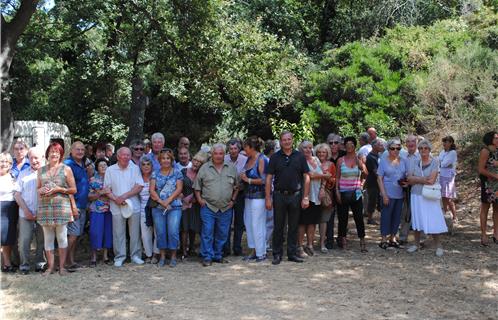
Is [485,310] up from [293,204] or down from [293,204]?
down

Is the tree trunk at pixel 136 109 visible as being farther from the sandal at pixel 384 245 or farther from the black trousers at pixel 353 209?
the sandal at pixel 384 245

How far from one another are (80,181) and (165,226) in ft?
4.09

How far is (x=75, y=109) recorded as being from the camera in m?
18.8

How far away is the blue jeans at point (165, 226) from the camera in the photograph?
7020 millimetres

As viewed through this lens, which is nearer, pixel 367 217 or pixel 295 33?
pixel 367 217

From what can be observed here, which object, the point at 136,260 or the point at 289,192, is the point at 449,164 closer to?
the point at 289,192

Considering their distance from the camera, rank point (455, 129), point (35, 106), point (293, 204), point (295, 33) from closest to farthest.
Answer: point (293, 204), point (455, 129), point (35, 106), point (295, 33)

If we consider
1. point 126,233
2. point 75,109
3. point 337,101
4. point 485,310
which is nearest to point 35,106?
point 75,109

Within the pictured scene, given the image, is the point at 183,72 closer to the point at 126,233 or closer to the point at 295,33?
A: the point at 126,233

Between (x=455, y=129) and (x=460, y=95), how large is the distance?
888 mm

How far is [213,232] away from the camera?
7234mm

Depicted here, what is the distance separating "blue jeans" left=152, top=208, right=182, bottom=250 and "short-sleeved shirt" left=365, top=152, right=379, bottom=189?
3.47 metres

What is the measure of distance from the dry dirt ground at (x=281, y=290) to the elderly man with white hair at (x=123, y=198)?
30 centimetres

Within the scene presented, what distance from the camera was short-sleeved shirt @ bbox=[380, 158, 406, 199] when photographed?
7543mm
